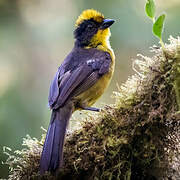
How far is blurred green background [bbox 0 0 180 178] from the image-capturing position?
21.1 feet

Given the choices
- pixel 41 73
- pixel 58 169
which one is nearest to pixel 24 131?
pixel 41 73

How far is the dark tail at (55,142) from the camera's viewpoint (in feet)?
11.2

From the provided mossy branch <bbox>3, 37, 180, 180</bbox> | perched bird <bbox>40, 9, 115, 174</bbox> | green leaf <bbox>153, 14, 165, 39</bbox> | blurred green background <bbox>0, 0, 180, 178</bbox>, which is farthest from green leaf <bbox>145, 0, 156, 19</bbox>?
blurred green background <bbox>0, 0, 180, 178</bbox>

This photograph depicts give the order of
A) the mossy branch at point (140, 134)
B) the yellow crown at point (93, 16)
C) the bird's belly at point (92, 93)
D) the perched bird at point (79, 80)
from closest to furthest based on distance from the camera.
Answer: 1. the mossy branch at point (140, 134)
2. the perched bird at point (79, 80)
3. the bird's belly at point (92, 93)
4. the yellow crown at point (93, 16)

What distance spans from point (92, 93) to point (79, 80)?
0.23m

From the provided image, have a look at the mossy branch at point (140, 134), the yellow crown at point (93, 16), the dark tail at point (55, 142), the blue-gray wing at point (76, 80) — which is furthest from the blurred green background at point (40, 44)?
the mossy branch at point (140, 134)

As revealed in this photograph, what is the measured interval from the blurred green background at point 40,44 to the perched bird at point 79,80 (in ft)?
4.19

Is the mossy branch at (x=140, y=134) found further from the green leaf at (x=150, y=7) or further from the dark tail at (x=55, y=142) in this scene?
the green leaf at (x=150, y=7)

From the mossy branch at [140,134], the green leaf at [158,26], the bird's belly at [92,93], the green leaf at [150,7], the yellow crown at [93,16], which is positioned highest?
the yellow crown at [93,16]

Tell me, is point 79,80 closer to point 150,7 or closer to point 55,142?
point 55,142

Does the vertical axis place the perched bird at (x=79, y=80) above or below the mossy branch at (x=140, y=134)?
above

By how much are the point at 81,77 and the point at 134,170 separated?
163 cm

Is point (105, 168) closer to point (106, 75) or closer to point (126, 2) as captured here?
point (106, 75)

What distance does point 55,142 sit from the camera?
3.63 meters
